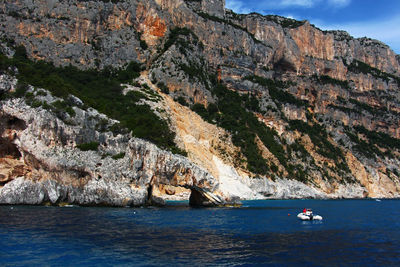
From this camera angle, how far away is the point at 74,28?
285 feet

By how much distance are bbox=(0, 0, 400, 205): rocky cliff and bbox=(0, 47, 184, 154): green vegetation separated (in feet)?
1.75

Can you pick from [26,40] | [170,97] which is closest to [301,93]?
Answer: [170,97]

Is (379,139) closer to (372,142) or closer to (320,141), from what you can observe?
(372,142)

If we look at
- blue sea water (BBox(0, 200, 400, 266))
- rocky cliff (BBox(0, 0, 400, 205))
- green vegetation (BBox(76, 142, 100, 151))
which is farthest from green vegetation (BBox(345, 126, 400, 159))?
green vegetation (BBox(76, 142, 100, 151))

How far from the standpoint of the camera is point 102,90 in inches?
3041

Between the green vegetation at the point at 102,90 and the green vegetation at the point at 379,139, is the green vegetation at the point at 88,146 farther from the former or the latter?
the green vegetation at the point at 379,139

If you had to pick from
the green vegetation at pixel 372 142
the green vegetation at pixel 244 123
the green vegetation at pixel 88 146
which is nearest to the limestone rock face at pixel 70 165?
the green vegetation at pixel 88 146

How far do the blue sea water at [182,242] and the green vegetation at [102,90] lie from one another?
19.8 meters

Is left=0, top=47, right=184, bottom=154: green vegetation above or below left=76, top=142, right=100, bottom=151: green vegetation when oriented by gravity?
above

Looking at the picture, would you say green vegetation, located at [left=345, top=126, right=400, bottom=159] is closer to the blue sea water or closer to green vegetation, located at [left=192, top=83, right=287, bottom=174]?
green vegetation, located at [left=192, top=83, right=287, bottom=174]

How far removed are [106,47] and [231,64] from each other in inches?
1526

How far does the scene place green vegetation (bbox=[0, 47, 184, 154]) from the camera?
5391 cm

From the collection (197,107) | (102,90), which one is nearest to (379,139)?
(197,107)

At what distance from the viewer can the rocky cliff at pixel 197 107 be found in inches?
1905
